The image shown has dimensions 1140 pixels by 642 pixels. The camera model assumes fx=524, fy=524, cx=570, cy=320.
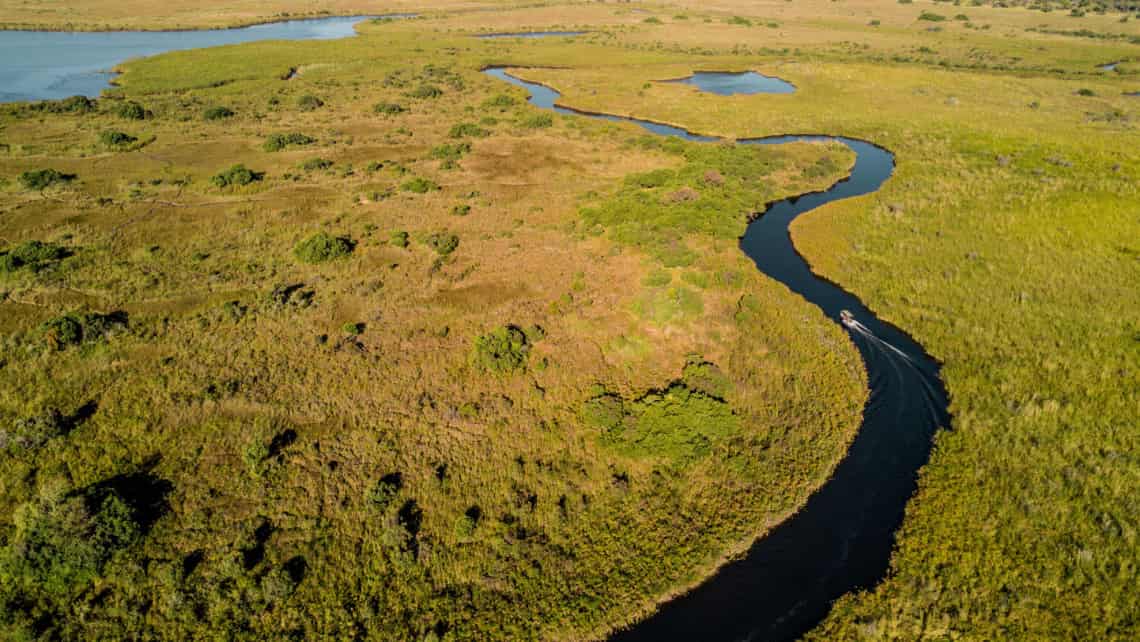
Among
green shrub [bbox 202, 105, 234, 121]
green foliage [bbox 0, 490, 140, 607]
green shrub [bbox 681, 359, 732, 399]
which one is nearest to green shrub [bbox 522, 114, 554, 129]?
green shrub [bbox 202, 105, 234, 121]

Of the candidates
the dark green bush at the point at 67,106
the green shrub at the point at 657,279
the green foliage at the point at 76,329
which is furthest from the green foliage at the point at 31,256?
the dark green bush at the point at 67,106

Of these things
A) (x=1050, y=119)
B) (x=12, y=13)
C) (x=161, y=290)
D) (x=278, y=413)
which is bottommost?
(x=278, y=413)

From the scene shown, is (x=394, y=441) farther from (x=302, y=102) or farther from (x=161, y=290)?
(x=302, y=102)

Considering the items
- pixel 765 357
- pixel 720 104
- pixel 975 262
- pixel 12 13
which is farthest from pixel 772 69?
pixel 12 13

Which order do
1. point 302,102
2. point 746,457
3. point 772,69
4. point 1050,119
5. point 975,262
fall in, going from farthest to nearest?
1. point 772,69
2. point 302,102
3. point 1050,119
4. point 975,262
5. point 746,457

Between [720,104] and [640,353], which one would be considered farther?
[720,104]

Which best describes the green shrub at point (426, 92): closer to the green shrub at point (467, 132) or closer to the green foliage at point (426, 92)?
the green foliage at point (426, 92)

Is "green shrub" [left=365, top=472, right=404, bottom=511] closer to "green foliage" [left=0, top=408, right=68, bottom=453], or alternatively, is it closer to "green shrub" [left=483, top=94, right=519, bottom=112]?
"green foliage" [left=0, top=408, right=68, bottom=453]
